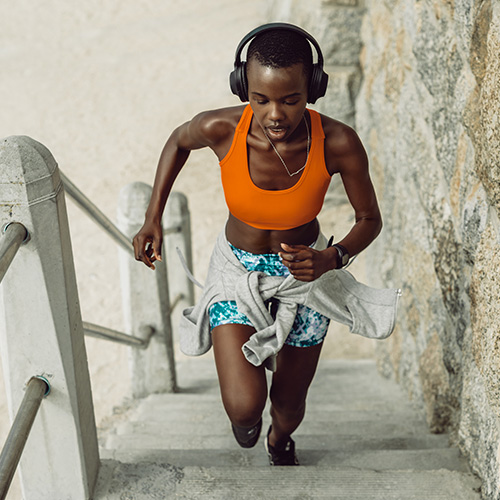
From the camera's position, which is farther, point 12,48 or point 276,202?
point 12,48

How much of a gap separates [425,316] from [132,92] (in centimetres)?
777

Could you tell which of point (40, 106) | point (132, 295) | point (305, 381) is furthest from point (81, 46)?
point (305, 381)

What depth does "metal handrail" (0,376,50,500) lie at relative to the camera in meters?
1.61

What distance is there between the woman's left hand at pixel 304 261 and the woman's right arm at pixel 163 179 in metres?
0.50

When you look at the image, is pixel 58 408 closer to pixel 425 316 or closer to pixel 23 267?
A: pixel 23 267

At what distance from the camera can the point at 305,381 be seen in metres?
2.41

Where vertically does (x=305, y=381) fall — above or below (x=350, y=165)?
below

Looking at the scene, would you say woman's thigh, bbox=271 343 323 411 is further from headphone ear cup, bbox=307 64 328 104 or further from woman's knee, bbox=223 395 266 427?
headphone ear cup, bbox=307 64 328 104

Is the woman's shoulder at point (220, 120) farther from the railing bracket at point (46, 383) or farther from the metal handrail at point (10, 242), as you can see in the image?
the railing bracket at point (46, 383)

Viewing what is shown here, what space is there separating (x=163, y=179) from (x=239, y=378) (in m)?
0.72

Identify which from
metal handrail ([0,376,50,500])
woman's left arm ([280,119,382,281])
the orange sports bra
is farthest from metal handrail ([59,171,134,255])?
woman's left arm ([280,119,382,281])

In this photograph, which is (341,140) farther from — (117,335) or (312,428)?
(312,428)

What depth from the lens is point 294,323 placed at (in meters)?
2.32

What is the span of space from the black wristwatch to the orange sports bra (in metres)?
0.16
